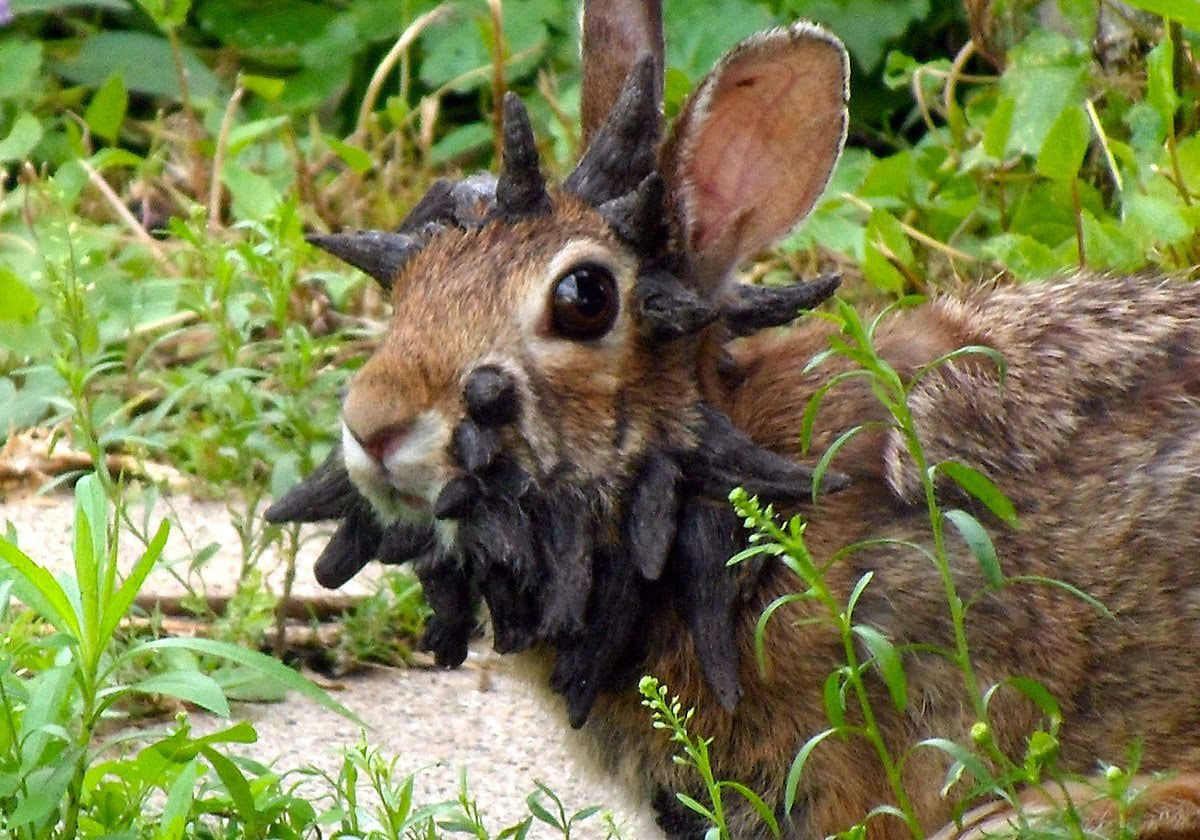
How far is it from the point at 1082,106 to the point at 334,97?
→ 9.41ft

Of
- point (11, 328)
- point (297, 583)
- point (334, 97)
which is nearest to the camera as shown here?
point (297, 583)

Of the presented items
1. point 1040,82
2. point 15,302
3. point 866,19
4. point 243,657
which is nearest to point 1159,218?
point 1040,82

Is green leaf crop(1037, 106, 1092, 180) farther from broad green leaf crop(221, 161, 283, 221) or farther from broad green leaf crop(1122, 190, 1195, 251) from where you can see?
broad green leaf crop(221, 161, 283, 221)

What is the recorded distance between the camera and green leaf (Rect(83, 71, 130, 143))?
625 cm

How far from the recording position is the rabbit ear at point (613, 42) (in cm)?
384

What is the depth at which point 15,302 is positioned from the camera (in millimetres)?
5293

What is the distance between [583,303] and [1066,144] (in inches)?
62.2

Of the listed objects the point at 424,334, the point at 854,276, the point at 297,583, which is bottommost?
the point at 297,583

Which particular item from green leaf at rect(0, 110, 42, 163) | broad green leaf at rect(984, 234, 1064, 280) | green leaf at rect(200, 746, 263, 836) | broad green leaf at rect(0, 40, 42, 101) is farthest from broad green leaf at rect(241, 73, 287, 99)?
green leaf at rect(200, 746, 263, 836)

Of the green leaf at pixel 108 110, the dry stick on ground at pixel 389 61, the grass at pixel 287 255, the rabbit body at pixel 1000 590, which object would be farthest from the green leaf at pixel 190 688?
the green leaf at pixel 108 110

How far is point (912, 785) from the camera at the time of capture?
334 centimetres

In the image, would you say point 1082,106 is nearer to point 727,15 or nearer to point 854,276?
point 854,276

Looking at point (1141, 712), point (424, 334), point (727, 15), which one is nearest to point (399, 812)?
point (424, 334)

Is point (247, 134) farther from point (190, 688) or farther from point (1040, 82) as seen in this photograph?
point (190, 688)
